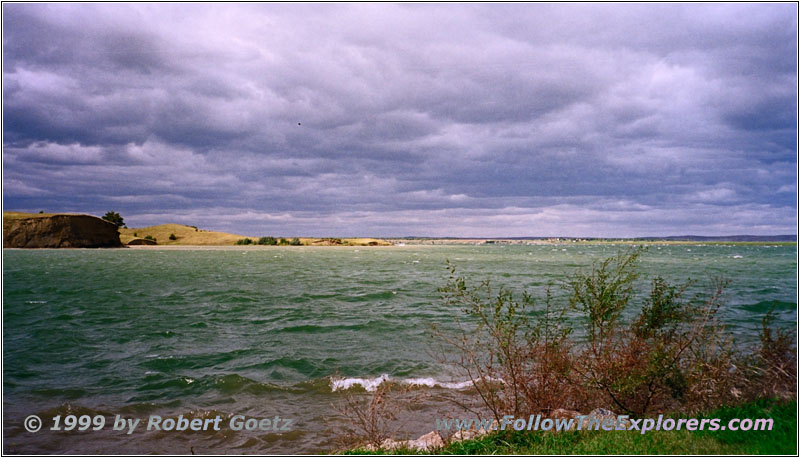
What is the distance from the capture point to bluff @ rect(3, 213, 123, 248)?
78062 mm

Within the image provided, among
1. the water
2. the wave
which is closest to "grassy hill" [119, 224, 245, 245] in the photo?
the water

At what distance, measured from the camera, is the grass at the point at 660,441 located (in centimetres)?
619

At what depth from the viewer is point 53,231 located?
7969 cm

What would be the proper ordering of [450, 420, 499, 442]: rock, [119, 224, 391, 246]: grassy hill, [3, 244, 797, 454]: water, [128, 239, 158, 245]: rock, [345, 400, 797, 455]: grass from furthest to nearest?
[119, 224, 391, 246]: grassy hill, [128, 239, 158, 245]: rock, [3, 244, 797, 454]: water, [450, 420, 499, 442]: rock, [345, 400, 797, 455]: grass

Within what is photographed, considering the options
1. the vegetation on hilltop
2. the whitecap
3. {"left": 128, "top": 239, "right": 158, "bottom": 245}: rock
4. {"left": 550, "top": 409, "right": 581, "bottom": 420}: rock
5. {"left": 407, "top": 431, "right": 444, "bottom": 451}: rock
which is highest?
Answer: {"left": 128, "top": 239, "right": 158, "bottom": 245}: rock

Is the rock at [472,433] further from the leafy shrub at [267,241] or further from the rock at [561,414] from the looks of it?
the leafy shrub at [267,241]

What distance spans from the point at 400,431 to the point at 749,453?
561 cm

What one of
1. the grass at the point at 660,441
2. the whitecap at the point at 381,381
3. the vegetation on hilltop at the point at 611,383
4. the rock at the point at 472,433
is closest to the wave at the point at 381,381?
the whitecap at the point at 381,381

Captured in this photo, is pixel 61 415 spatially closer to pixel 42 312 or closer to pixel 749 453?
pixel 749 453

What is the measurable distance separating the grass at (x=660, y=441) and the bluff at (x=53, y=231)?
91.7m

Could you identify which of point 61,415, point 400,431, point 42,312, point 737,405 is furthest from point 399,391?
point 42,312

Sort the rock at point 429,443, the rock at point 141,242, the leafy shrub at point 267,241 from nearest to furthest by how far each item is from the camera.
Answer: the rock at point 429,443 → the rock at point 141,242 → the leafy shrub at point 267,241

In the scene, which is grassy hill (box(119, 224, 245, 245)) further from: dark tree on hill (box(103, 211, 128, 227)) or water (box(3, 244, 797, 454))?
water (box(3, 244, 797, 454))

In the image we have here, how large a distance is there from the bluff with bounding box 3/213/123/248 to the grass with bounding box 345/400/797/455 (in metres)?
91.7
